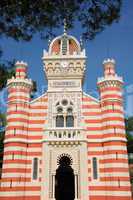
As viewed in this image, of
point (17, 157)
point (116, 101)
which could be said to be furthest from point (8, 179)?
point (116, 101)

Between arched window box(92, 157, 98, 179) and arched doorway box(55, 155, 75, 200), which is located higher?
arched window box(92, 157, 98, 179)

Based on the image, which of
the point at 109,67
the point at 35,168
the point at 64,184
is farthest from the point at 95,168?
the point at 109,67

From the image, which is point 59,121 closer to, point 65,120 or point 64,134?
point 65,120

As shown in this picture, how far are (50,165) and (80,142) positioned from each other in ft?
8.28

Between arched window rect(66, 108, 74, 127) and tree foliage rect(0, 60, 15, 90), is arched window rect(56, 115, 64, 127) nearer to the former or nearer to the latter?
arched window rect(66, 108, 74, 127)

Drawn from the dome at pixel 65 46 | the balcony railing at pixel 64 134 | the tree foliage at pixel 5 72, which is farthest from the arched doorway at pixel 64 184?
the tree foliage at pixel 5 72

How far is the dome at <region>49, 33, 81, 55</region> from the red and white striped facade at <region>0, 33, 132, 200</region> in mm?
312

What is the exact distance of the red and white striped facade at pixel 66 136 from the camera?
1869 centimetres

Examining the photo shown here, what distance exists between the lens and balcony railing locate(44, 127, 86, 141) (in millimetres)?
19630

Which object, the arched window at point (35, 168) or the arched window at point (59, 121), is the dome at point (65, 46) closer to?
the arched window at point (59, 121)

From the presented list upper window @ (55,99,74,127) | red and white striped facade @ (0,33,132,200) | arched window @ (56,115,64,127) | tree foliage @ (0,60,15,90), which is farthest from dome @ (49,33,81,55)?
tree foliage @ (0,60,15,90)

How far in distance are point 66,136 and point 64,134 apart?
223mm

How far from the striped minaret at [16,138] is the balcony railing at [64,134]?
5.86 feet

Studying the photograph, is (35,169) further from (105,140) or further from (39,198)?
(105,140)
